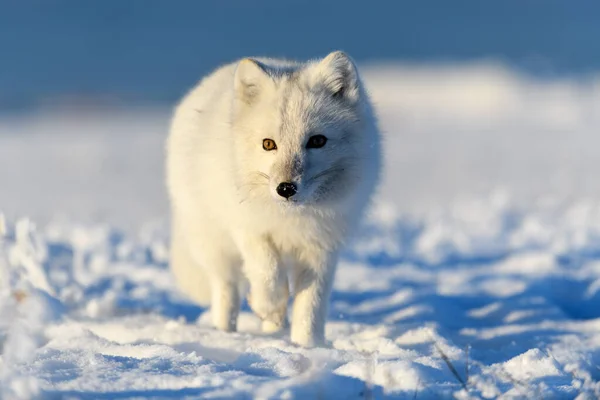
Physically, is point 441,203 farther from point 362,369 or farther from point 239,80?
point 362,369

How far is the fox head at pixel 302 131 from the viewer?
303 cm

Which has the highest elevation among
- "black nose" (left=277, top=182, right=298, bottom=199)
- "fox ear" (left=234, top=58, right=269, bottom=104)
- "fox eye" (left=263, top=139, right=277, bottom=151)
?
"fox ear" (left=234, top=58, right=269, bottom=104)

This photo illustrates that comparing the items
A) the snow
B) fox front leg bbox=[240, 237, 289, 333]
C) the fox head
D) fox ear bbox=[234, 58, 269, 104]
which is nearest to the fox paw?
fox front leg bbox=[240, 237, 289, 333]

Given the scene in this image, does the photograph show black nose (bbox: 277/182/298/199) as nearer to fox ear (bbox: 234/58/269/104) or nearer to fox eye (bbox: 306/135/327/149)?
fox eye (bbox: 306/135/327/149)

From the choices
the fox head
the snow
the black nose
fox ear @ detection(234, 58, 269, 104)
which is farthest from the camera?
fox ear @ detection(234, 58, 269, 104)

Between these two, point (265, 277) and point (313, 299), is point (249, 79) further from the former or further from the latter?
point (313, 299)

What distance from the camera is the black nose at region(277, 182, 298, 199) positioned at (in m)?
2.93

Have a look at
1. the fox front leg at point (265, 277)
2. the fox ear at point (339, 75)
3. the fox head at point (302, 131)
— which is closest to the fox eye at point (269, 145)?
the fox head at point (302, 131)

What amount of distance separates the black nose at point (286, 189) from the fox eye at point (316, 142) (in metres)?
0.24

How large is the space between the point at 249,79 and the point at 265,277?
0.91 metres

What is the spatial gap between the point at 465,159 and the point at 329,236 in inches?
345

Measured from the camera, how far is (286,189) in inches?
115

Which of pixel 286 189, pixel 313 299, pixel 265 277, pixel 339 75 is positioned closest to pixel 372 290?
pixel 313 299

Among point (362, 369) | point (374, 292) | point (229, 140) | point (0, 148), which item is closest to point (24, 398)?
point (362, 369)
